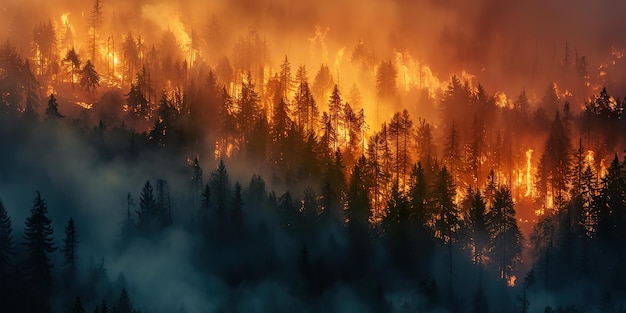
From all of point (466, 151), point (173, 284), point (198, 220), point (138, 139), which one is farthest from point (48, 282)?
point (466, 151)

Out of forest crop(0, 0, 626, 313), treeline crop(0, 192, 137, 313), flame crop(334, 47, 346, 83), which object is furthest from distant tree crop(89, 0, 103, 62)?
Answer: treeline crop(0, 192, 137, 313)

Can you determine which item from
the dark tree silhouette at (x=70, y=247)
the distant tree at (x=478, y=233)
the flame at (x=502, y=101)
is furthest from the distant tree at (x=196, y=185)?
the flame at (x=502, y=101)

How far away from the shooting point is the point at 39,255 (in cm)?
11688

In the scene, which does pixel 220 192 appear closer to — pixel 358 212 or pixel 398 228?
pixel 358 212

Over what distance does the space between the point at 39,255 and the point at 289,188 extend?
39.2 m

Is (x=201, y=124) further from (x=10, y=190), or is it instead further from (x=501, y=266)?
(x=501, y=266)

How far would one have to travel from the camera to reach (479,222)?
129 metres

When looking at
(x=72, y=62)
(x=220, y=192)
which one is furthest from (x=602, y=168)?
(x=72, y=62)

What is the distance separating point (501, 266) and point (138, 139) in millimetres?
59512

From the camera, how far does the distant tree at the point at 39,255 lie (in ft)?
377

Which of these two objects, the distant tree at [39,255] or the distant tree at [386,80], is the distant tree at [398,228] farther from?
the distant tree at [39,255]

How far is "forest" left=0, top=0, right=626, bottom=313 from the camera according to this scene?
122 meters

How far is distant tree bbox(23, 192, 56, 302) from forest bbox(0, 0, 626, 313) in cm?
25

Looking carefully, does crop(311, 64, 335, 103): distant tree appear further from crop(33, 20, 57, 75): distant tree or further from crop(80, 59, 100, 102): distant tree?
crop(33, 20, 57, 75): distant tree
